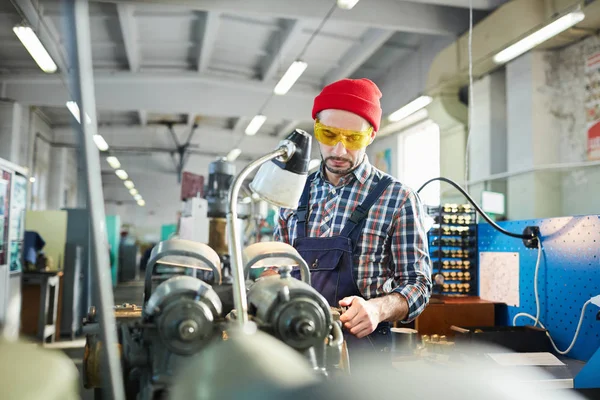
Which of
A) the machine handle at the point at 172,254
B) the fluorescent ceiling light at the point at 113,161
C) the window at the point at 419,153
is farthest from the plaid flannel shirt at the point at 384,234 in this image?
the fluorescent ceiling light at the point at 113,161

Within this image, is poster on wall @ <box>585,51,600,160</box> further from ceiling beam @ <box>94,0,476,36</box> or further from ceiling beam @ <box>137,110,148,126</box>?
ceiling beam @ <box>137,110,148,126</box>

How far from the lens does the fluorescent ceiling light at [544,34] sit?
166 inches

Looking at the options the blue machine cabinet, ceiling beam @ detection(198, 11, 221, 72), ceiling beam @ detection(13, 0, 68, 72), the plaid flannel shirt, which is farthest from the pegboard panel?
ceiling beam @ detection(198, 11, 221, 72)

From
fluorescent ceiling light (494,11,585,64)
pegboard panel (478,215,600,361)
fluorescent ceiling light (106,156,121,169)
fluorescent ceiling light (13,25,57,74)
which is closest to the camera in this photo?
pegboard panel (478,215,600,361)

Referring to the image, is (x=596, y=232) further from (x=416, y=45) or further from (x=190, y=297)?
(x=416, y=45)

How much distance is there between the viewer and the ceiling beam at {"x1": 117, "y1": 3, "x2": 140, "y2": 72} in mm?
6589

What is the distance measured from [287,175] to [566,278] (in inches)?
66.9

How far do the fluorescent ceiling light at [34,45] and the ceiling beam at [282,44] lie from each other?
118 inches

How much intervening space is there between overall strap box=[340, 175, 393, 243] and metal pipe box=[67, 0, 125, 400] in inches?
42.4

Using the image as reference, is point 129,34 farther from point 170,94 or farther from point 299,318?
point 299,318

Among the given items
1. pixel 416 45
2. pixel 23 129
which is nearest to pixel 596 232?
pixel 416 45

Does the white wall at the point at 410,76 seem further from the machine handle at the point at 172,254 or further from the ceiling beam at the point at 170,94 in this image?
the machine handle at the point at 172,254

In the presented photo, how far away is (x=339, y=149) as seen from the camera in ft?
4.99

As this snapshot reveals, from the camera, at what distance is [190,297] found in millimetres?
822
